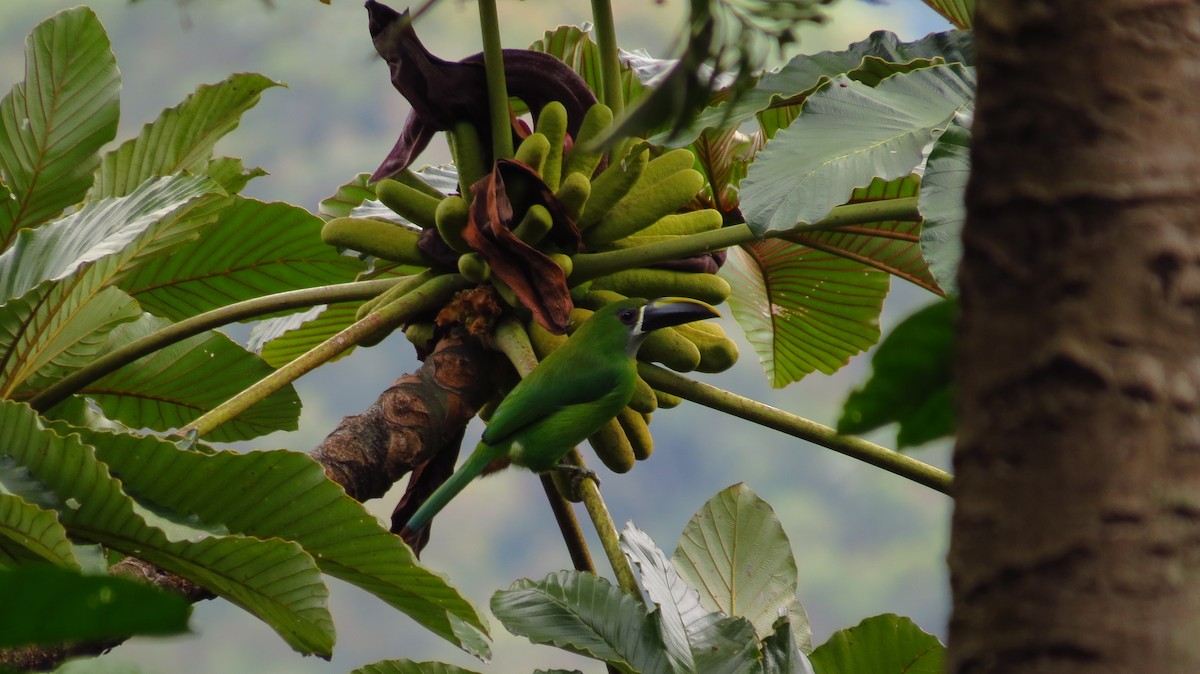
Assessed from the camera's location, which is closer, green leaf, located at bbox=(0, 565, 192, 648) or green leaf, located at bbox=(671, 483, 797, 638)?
green leaf, located at bbox=(0, 565, 192, 648)

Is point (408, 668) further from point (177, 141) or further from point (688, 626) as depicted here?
point (177, 141)

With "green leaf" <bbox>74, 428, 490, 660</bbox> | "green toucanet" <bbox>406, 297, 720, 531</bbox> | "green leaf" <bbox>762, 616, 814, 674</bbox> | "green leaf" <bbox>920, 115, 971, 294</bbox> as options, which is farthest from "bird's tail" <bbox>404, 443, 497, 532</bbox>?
"green leaf" <bbox>920, 115, 971, 294</bbox>

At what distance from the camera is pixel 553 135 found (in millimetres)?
2018

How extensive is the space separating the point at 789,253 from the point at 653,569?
1.01m

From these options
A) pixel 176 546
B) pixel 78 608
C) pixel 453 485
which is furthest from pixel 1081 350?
pixel 453 485

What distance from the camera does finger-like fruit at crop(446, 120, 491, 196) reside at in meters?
2.01

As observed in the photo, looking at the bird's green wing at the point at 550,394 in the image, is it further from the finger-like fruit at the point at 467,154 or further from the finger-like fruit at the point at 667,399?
the finger-like fruit at the point at 467,154

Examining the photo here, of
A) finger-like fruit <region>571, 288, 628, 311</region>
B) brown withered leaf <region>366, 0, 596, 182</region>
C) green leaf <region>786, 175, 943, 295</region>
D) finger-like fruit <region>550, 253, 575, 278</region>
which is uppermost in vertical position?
brown withered leaf <region>366, 0, 596, 182</region>

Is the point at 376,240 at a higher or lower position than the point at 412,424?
higher

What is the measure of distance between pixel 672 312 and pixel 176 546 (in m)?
1.07

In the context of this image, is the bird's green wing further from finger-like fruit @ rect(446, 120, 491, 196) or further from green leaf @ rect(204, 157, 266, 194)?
green leaf @ rect(204, 157, 266, 194)

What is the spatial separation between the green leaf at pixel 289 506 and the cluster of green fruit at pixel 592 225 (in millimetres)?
574

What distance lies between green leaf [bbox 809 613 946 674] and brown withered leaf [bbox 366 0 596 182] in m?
0.96

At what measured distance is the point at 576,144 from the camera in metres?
2.04
